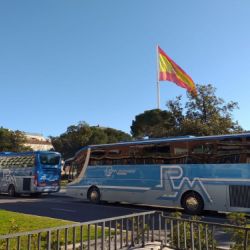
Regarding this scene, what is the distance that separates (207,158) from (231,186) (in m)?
1.50

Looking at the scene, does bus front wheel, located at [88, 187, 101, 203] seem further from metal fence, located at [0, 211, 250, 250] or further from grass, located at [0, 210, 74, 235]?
metal fence, located at [0, 211, 250, 250]

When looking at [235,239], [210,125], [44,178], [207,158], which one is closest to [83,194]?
[44,178]

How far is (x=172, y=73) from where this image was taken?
3173cm

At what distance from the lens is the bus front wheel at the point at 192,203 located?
16.8 m

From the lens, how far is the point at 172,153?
701 inches

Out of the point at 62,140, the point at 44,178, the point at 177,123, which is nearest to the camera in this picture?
the point at 44,178

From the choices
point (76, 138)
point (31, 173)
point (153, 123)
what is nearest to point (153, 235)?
point (31, 173)

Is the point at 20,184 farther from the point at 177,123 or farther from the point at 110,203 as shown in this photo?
the point at 177,123

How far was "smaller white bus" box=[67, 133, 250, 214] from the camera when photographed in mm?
15703

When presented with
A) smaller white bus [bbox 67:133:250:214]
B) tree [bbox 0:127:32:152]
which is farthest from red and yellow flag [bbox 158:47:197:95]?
tree [bbox 0:127:32:152]

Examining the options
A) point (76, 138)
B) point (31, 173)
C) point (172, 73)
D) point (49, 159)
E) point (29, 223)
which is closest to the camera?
point (29, 223)

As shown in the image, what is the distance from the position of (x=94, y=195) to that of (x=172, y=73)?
1391 centimetres

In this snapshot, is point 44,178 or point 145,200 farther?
point 44,178

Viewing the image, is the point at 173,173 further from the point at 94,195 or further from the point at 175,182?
the point at 94,195
